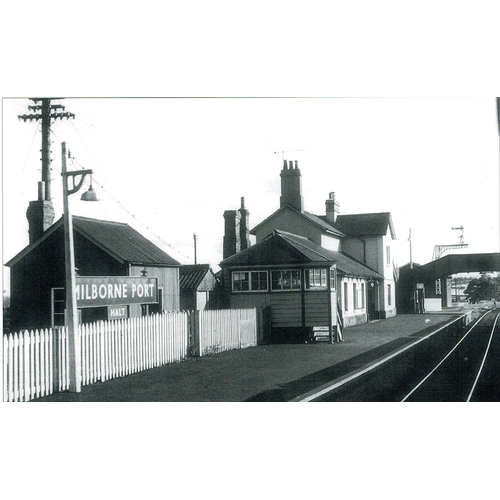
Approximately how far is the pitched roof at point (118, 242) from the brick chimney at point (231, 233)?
1.45 meters

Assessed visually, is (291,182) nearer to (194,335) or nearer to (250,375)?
(250,375)

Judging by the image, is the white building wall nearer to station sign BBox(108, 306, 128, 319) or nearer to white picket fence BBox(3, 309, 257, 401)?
white picket fence BBox(3, 309, 257, 401)

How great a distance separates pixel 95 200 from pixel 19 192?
1.16 metres

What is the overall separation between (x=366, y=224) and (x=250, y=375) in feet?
20.2

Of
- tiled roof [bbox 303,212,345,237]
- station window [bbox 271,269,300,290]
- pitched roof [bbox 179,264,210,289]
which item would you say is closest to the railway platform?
station window [bbox 271,269,300,290]

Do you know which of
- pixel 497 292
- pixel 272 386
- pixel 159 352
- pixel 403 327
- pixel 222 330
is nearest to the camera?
pixel 272 386

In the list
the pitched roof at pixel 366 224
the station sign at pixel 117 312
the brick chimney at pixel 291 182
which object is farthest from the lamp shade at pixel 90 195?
the pitched roof at pixel 366 224

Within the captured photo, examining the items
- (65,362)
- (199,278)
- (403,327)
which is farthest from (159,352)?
(199,278)

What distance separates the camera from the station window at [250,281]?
1739 cm

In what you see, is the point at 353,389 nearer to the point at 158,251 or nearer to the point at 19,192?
the point at 158,251

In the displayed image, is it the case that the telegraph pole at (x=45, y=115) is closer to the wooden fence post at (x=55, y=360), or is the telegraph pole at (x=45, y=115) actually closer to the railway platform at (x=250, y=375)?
the wooden fence post at (x=55, y=360)

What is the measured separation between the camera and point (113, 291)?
34.5 ft

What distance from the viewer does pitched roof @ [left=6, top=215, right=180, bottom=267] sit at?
1061 cm

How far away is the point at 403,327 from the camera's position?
20.2 m
